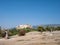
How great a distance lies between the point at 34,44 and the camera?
1029 inches

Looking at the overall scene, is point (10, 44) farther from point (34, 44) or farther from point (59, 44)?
point (59, 44)

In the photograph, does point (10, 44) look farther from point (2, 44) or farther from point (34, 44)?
point (34, 44)

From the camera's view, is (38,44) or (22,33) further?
(22,33)

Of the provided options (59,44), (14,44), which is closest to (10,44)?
(14,44)

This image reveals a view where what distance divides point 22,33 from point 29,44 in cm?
2242

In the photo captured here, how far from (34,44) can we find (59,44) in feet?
12.5

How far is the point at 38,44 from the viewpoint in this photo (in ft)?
86.1

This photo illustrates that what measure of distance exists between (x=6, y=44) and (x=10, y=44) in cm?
Result: 64

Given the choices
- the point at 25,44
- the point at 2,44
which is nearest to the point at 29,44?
the point at 25,44

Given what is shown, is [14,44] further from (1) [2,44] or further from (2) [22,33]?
(2) [22,33]

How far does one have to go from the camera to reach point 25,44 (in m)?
26.3

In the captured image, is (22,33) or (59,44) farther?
(22,33)

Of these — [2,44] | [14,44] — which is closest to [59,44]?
[14,44]

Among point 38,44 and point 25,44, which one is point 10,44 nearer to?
point 25,44
